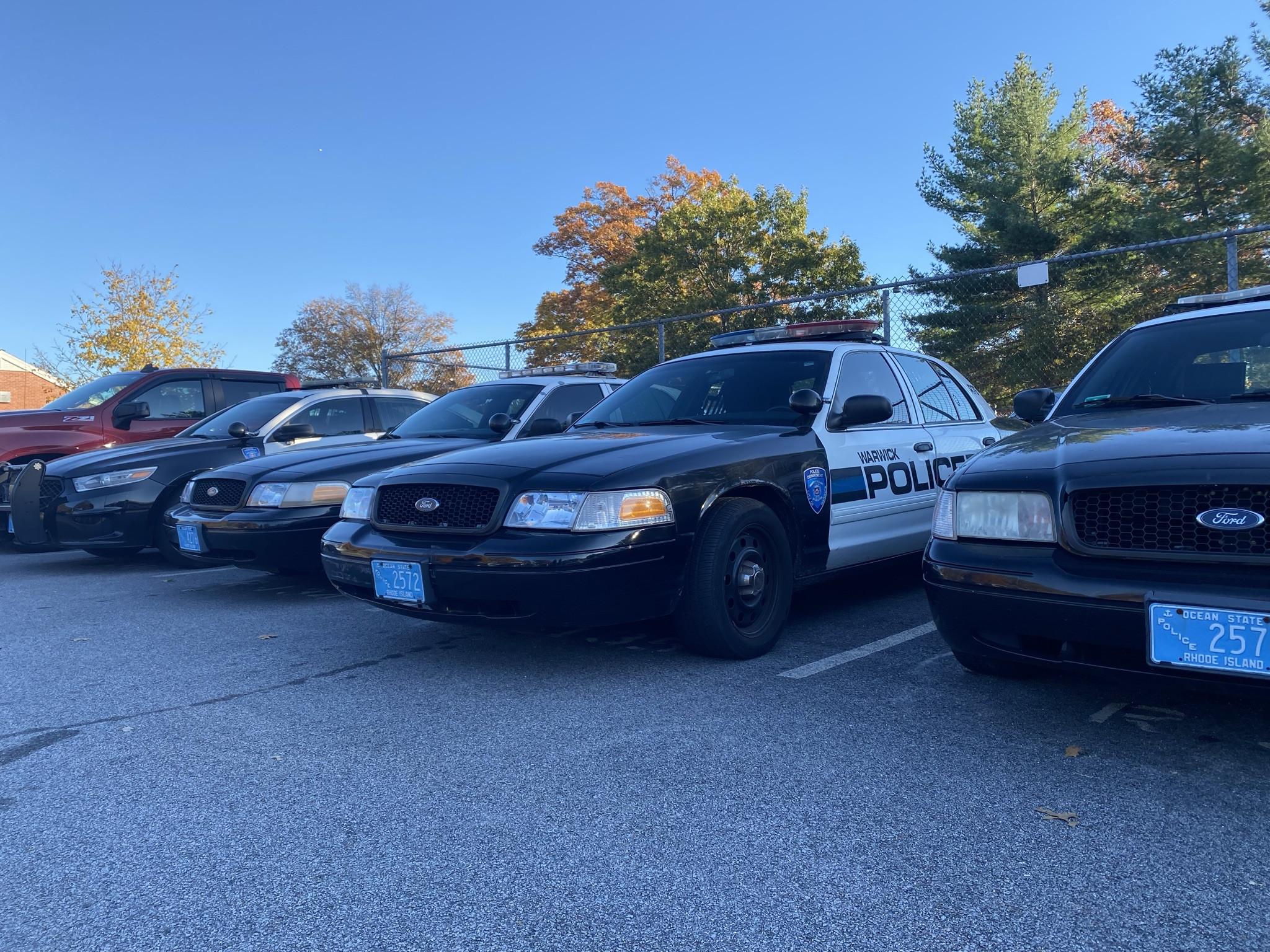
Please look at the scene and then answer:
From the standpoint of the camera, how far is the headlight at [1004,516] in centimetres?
296

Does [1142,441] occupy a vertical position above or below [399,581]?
above

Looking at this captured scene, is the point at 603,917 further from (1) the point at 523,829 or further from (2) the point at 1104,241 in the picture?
(2) the point at 1104,241

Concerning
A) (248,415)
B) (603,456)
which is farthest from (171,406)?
(603,456)

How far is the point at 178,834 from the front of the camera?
2502mm

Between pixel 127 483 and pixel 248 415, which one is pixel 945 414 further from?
pixel 127 483

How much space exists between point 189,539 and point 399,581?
2.80 m

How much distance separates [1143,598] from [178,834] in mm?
2741

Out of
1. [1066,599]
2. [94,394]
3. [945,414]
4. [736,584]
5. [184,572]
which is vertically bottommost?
[184,572]

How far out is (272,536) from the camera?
573cm

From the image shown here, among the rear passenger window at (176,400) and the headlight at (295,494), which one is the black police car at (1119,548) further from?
the rear passenger window at (176,400)

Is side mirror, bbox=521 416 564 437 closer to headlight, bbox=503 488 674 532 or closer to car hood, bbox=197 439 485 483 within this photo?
car hood, bbox=197 439 485 483

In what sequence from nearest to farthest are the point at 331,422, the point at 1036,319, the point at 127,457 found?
1. the point at 127,457
2. the point at 331,422
3. the point at 1036,319

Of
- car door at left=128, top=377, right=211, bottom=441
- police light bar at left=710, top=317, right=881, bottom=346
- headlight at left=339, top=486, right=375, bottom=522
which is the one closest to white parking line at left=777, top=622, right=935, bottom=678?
police light bar at left=710, top=317, right=881, bottom=346

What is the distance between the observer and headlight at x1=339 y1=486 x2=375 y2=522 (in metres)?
4.42
